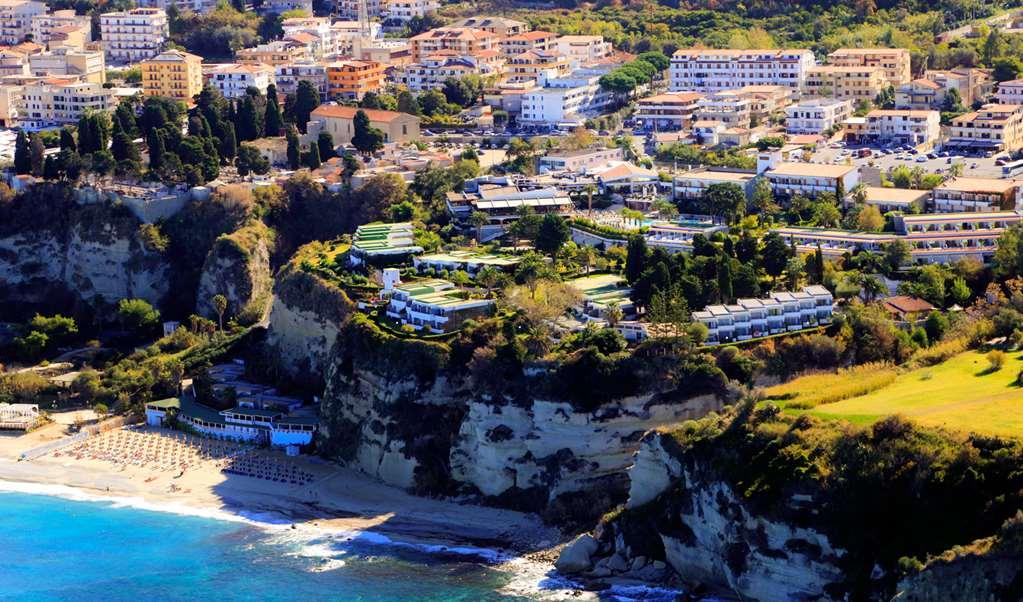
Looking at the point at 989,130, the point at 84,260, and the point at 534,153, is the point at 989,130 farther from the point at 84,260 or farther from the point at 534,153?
the point at 84,260

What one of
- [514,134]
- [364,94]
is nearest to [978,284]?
[514,134]

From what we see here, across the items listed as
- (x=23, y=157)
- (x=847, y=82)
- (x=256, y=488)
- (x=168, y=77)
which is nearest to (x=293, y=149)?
(x=23, y=157)

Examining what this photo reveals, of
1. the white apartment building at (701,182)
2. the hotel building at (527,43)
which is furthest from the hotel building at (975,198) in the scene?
the hotel building at (527,43)

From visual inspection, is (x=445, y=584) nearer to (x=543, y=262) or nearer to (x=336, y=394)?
(x=336, y=394)

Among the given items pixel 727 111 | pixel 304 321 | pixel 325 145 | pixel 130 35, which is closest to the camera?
pixel 304 321

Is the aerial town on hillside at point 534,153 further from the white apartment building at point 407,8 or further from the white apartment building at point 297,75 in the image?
the white apartment building at point 407,8

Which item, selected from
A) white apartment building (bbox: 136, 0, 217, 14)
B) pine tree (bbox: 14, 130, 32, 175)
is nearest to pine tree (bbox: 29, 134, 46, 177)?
pine tree (bbox: 14, 130, 32, 175)
